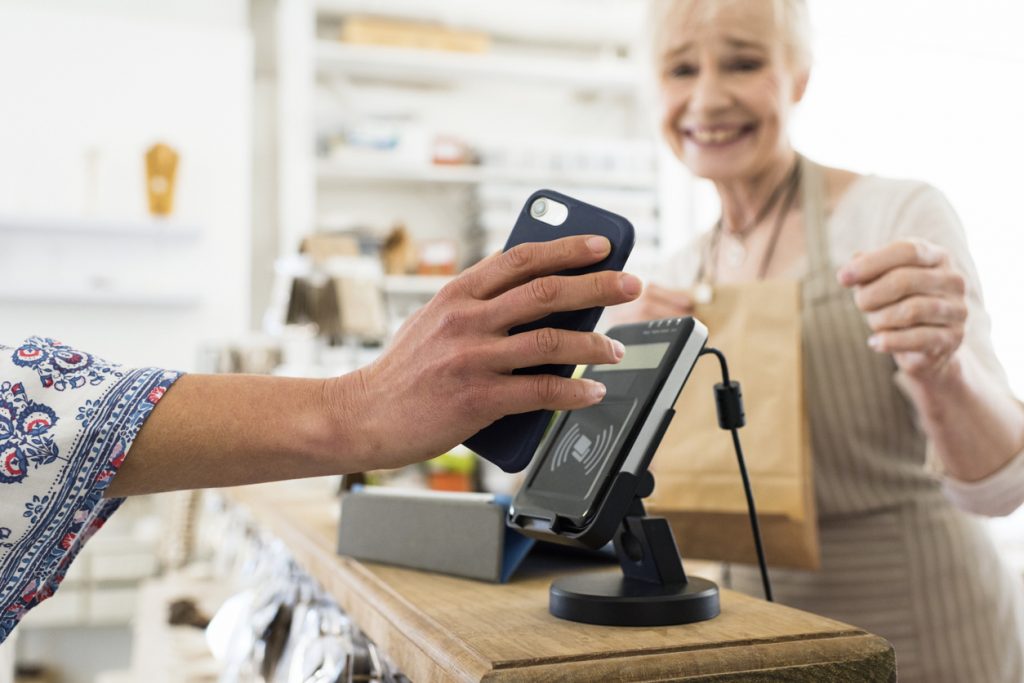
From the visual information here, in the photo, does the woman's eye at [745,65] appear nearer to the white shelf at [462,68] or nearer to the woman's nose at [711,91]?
the woman's nose at [711,91]

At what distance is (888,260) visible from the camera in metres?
0.88

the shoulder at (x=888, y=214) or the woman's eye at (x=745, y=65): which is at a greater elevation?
the woman's eye at (x=745, y=65)

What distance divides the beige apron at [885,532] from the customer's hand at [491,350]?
2.07ft

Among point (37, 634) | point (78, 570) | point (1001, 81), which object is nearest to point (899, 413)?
point (1001, 81)

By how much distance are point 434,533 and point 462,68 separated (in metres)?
3.72

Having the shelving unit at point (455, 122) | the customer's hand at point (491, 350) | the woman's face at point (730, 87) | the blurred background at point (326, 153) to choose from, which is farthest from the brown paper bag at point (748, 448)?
the shelving unit at point (455, 122)

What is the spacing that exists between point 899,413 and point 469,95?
376 centimetres

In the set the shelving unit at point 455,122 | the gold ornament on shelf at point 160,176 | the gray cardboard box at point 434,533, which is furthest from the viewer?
the shelving unit at point 455,122

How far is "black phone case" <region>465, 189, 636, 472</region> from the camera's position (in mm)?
606

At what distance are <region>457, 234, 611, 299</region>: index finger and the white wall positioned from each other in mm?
3725

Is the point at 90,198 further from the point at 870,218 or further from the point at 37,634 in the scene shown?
the point at 870,218

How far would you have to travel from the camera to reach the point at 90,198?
3.94m

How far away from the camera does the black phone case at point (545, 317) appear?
606 mm

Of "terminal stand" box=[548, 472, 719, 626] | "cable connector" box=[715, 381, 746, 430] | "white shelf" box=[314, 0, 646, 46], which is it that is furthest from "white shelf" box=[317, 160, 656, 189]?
"terminal stand" box=[548, 472, 719, 626]
